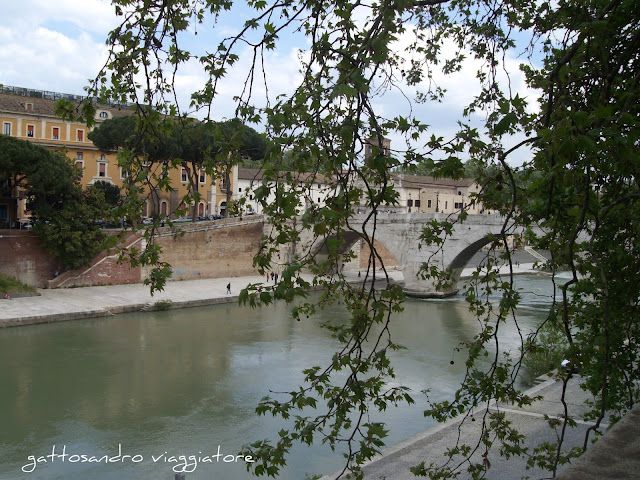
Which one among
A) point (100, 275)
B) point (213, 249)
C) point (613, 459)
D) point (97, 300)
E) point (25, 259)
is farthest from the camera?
point (213, 249)

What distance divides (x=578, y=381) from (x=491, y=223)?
11095 millimetres

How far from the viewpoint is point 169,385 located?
33.8ft

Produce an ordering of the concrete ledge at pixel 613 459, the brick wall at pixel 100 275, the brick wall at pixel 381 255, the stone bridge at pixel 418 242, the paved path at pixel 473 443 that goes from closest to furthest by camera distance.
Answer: the concrete ledge at pixel 613 459
the paved path at pixel 473 443
the brick wall at pixel 100 275
the stone bridge at pixel 418 242
the brick wall at pixel 381 255

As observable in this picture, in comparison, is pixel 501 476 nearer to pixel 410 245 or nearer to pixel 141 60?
pixel 141 60

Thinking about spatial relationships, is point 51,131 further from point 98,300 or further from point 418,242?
point 418,242

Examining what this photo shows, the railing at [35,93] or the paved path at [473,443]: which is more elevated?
the railing at [35,93]

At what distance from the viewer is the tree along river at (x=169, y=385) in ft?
23.8

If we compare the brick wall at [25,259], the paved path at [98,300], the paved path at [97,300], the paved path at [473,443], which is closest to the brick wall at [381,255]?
the paved path at [98,300]

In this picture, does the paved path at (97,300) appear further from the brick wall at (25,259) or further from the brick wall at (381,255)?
the brick wall at (381,255)

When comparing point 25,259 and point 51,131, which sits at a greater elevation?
point 51,131

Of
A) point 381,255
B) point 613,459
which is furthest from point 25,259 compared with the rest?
point 613,459

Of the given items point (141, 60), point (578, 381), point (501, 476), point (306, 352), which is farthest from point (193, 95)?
point (306, 352)

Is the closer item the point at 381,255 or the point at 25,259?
the point at 25,259

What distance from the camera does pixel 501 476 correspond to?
18.2 ft
